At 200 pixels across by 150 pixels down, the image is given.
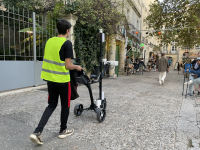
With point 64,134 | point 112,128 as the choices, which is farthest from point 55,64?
point 112,128

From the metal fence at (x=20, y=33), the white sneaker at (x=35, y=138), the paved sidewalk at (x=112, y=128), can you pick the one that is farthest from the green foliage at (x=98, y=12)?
the white sneaker at (x=35, y=138)

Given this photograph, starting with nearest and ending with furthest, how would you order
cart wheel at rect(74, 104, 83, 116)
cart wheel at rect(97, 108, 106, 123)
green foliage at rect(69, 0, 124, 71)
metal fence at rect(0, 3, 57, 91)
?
cart wheel at rect(97, 108, 106, 123)
cart wheel at rect(74, 104, 83, 116)
metal fence at rect(0, 3, 57, 91)
green foliage at rect(69, 0, 124, 71)

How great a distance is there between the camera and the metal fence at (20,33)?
6.14 m

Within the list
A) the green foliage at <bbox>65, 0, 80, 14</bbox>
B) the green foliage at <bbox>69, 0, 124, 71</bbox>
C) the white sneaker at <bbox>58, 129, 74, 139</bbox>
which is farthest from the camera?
the green foliage at <bbox>69, 0, 124, 71</bbox>

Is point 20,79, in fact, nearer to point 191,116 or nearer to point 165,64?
point 191,116

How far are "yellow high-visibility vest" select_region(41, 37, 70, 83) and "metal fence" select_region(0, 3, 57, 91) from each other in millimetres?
4113

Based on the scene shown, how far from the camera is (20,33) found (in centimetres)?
671

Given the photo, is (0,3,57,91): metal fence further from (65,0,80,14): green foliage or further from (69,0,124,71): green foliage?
(69,0,124,71): green foliage

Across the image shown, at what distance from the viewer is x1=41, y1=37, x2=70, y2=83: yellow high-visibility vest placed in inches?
99.0

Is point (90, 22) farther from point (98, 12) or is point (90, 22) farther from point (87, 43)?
point (87, 43)

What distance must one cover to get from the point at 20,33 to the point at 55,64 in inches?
196

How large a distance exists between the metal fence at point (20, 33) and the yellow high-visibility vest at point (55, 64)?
4285 millimetres

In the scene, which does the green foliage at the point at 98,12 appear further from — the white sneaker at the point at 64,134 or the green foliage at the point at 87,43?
the white sneaker at the point at 64,134

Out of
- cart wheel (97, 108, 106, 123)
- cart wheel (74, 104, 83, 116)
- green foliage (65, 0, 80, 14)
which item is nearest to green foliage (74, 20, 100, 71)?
green foliage (65, 0, 80, 14)
